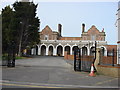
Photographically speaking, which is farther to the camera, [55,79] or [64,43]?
[64,43]

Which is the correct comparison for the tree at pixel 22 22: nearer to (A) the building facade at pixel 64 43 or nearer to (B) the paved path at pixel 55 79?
(A) the building facade at pixel 64 43

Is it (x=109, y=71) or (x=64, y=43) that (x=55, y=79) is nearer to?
(x=109, y=71)

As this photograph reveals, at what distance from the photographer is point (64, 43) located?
196 feet

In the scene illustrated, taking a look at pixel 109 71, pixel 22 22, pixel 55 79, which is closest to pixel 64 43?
pixel 22 22

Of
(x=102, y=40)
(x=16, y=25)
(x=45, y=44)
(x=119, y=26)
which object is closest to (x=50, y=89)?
(x=119, y=26)

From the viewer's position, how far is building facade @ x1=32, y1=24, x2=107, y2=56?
193 ft

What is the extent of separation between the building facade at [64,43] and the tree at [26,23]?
705 inches

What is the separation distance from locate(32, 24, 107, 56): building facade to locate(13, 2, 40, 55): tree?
705 inches

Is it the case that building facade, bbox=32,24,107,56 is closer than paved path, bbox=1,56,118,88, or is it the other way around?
paved path, bbox=1,56,118,88

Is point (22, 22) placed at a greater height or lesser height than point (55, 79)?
greater

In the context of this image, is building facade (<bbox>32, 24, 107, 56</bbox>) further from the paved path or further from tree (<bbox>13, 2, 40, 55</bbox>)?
the paved path

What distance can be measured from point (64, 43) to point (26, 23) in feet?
72.2

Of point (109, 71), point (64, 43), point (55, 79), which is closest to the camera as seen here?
point (55, 79)

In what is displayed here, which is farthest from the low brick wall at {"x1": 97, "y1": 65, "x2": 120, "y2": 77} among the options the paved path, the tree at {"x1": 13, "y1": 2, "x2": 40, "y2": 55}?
the tree at {"x1": 13, "y1": 2, "x2": 40, "y2": 55}
